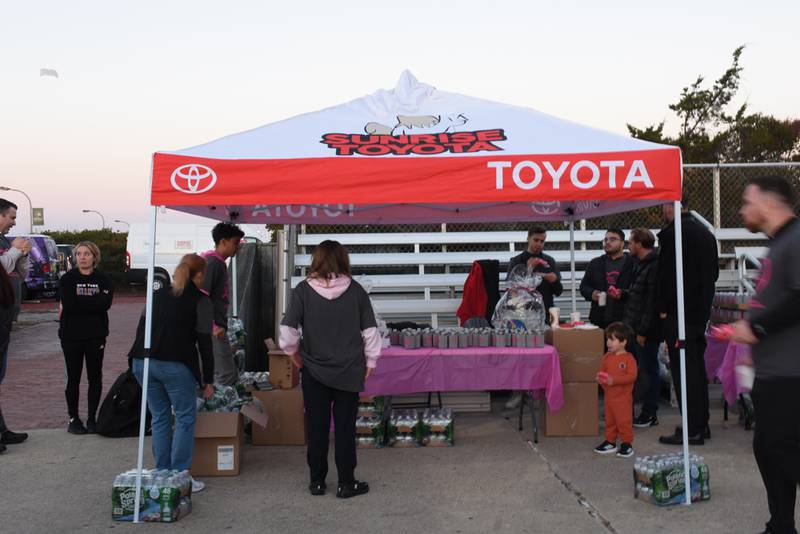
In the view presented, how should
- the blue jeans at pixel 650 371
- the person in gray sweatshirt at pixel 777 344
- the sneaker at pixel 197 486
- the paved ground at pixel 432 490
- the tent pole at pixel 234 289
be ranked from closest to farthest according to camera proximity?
the person in gray sweatshirt at pixel 777 344, the paved ground at pixel 432 490, the sneaker at pixel 197 486, the blue jeans at pixel 650 371, the tent pole at pixel 234 289

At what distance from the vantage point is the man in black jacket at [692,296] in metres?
5.75

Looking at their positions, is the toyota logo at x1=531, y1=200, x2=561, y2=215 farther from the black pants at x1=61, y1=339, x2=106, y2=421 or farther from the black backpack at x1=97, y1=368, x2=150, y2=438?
the black pants at x1=61, y1=339, x2=106, y2=421

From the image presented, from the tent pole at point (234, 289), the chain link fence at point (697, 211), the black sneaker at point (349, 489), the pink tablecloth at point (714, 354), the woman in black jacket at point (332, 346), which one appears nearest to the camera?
the woman in black jacket at point (332, 346)

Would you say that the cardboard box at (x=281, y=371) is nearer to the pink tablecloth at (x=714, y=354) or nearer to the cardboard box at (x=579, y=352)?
the cardboard box at (x=579, y=352)

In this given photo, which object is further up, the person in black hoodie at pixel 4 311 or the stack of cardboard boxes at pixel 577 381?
the person in black hoodie at pixel 4 311

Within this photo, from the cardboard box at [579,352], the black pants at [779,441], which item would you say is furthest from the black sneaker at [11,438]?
the black pants at [779,441]

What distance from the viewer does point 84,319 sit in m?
6.67

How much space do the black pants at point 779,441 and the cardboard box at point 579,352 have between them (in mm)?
2644

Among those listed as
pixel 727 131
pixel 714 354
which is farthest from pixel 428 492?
pixel 727 131

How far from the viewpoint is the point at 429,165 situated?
487cm

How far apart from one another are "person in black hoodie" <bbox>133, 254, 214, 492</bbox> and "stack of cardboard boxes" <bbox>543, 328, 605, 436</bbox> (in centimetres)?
291

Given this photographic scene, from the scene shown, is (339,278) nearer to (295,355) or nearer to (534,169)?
(295,355)

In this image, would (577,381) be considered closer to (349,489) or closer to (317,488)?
(349,489)

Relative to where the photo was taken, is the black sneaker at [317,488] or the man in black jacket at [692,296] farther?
the man in black jacket at [692,296]
